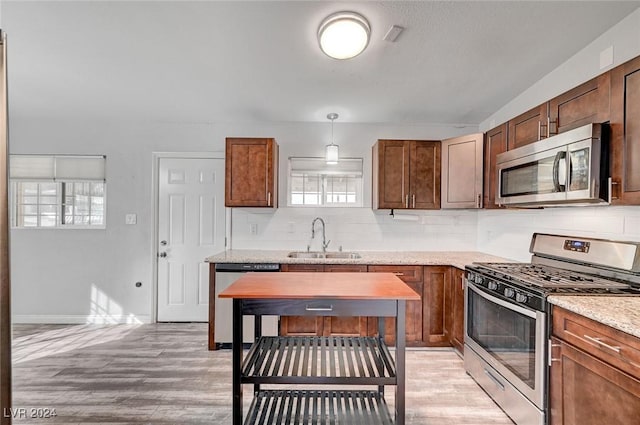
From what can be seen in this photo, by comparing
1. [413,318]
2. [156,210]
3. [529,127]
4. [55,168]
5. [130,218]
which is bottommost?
[413,318]

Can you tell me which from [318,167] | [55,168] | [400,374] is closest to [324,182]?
[318,167]

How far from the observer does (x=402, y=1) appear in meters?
1.78

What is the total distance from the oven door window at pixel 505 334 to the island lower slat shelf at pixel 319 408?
845mm

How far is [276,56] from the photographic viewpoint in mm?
2373

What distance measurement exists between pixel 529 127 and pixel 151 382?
3.52m

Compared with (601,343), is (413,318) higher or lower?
lower

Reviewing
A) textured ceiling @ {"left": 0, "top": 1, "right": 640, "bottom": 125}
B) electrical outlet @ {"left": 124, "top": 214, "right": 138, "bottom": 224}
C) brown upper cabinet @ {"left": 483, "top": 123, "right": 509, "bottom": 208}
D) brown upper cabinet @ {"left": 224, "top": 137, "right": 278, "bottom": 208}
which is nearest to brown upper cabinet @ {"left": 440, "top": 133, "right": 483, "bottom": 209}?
brown upper cabinet @ {"left": 483, "top": 123, "right": 509, "bottom": 208}

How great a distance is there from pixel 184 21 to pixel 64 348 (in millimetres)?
3247

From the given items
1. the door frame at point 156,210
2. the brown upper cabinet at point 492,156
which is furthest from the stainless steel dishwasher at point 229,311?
the brown upper cabinet at point 492,156

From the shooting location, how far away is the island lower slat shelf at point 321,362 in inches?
69.7

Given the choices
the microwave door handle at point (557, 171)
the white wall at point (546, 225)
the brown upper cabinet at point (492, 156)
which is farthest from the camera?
the brown upper cabinet at point (492, 156)

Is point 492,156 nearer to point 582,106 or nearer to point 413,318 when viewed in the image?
point 582,106

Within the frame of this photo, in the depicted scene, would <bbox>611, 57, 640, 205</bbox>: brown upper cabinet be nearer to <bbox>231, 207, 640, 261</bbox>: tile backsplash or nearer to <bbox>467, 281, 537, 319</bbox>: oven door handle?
<bbox>467, 281, 537, 319</bbox>: oven door handle

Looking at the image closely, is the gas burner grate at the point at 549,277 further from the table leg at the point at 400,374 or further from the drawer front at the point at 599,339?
the table leg at the point at 400,374
